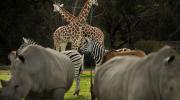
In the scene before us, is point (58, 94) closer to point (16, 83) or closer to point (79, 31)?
point (16, 83)

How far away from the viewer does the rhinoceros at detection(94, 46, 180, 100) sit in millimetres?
5895

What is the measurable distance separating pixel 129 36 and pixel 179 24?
5605 millimetres

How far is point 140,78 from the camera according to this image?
6.43m

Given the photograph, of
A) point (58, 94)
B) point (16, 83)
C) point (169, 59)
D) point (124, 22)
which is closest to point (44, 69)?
point (58, 94)

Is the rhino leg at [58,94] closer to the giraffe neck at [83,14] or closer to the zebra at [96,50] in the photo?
the zebra at [96,50]

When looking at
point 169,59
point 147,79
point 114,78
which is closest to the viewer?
point 169,59

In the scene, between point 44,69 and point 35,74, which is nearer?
point 35,74

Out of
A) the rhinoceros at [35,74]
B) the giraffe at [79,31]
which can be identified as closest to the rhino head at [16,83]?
the rhinoceros at [35,74]

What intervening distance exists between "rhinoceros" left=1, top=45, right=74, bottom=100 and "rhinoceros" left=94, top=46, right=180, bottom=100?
1169mm

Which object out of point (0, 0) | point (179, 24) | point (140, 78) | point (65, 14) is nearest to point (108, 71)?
point (140, 78)

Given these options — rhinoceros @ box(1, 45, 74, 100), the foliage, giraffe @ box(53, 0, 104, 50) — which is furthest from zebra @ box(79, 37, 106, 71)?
the foliage

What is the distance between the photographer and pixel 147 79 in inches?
249

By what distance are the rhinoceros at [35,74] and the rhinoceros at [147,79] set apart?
117 cm

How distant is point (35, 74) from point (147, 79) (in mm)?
2614
